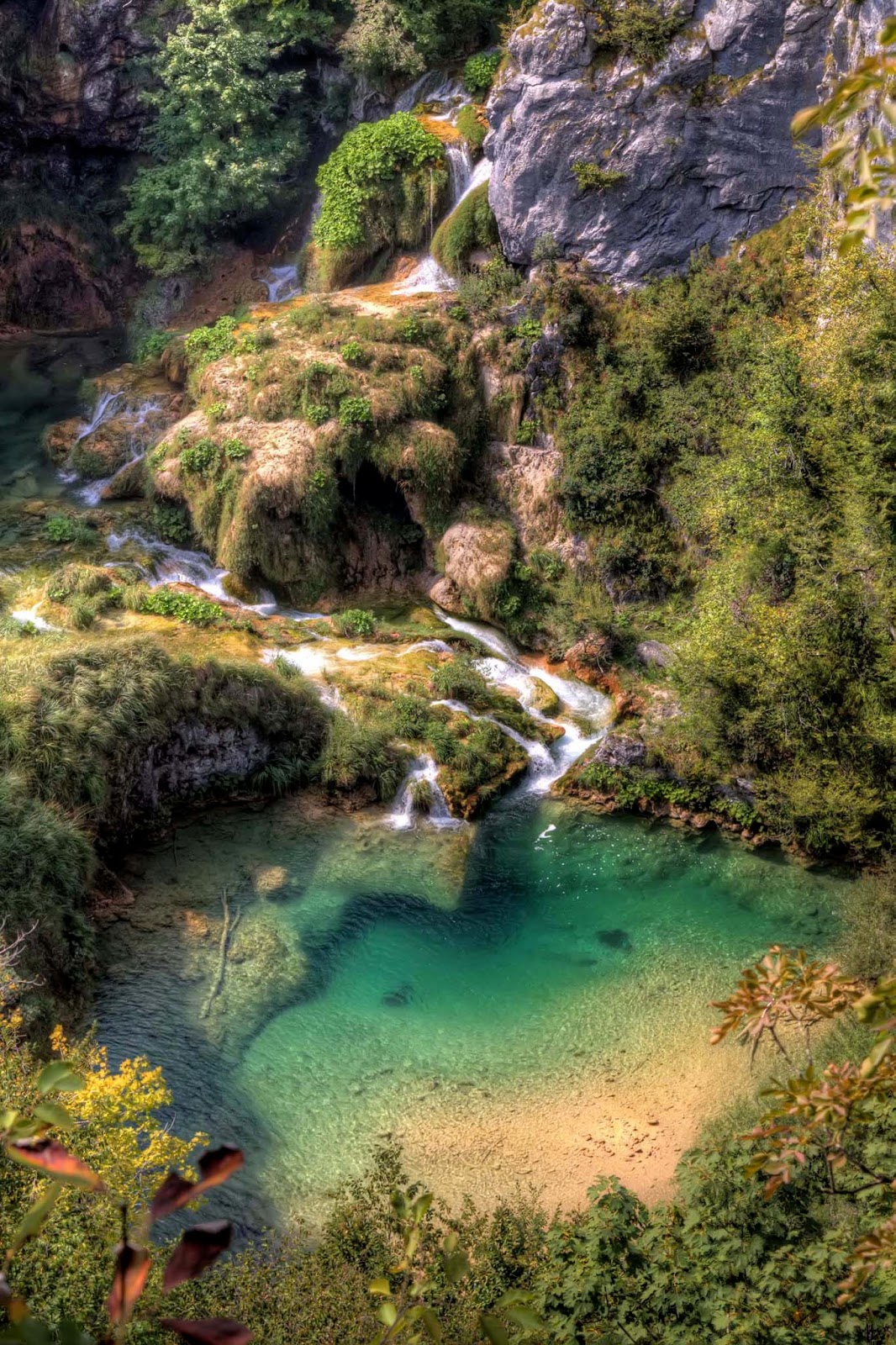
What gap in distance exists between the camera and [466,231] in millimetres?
23609

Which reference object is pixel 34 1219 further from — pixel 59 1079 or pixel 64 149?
pixel 64 149

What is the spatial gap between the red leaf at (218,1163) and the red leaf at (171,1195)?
0.04 metres

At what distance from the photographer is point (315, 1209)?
36.7ft

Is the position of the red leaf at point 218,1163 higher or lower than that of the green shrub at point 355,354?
higher

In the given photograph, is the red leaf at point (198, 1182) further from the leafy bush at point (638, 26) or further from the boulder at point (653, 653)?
the leafy bush at point (638, 26)

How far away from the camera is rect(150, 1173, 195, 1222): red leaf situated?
187 centimetres

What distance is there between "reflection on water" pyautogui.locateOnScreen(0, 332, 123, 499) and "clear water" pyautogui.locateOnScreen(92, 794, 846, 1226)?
1102 cm

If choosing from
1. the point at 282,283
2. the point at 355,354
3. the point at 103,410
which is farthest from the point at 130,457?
the point at 282,283

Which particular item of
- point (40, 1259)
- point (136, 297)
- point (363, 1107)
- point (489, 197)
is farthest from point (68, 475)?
point (40, 1259)

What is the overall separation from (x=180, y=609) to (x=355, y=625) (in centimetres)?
334

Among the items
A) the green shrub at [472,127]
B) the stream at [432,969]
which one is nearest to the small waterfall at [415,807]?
the stream at [432,969]

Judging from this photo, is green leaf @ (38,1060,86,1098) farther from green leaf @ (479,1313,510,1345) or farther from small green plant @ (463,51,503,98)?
small green plant @ (463,51,503,98)

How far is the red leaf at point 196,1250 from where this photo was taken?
183cm

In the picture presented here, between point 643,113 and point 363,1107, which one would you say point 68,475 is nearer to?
point 643,113
